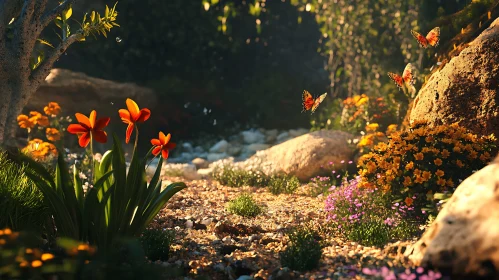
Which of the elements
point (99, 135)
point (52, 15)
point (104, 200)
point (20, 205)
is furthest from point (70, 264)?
point (52, 15)

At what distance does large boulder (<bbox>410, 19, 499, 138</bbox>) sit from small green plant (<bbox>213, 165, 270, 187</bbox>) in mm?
2636

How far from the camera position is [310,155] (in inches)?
322

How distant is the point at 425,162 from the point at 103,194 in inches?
110

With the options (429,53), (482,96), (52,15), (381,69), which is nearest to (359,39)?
(381,69)

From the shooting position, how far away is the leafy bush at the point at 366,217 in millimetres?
4543

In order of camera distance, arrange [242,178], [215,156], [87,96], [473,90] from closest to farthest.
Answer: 1. [473,90]
2. [242,178]
3. [215,156]
4. [87,96]

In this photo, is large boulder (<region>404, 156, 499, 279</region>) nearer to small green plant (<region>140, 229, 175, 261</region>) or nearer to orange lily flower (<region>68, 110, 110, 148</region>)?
small green plant (<region>140, 229, 175, 261</region>)

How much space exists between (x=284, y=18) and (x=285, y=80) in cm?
169

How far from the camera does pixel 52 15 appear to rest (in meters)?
5.07

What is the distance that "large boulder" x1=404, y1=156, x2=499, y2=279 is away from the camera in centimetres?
294

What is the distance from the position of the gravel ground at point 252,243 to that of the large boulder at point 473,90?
5.63 feet

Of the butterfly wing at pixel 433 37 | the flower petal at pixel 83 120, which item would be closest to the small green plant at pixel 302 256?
the flower petal at pixel 83 120

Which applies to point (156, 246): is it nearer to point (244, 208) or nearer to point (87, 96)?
point (244, 208)

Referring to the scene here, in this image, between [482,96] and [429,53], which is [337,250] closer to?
[482,96]
